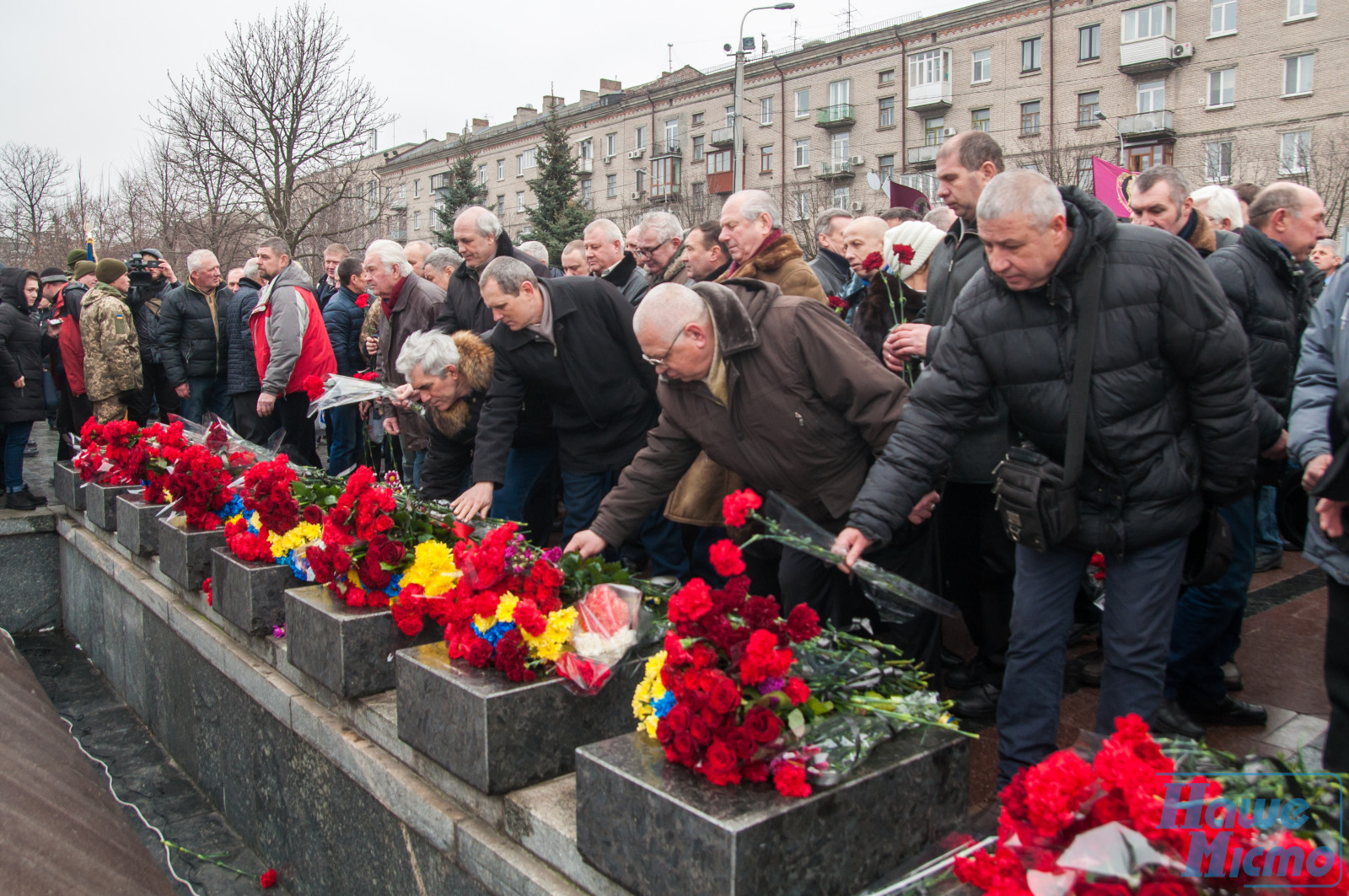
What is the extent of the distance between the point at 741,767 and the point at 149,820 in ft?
13.0

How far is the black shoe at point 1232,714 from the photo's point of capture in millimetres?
3680

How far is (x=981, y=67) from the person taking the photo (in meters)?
38.9

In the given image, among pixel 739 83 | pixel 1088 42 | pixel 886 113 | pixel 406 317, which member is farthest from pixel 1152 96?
pixel 406 317

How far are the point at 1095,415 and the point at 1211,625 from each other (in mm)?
1370

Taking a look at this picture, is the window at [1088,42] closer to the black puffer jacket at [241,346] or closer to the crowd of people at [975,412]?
the crowd of people at [975,412]

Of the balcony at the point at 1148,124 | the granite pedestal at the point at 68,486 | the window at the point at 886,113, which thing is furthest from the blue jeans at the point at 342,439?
the window at the point at 886,113

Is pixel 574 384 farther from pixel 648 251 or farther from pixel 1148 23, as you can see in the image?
pixel 1148 23

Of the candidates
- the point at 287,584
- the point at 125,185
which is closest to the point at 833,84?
the point at 125,185

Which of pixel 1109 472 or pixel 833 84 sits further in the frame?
pixel 833 84

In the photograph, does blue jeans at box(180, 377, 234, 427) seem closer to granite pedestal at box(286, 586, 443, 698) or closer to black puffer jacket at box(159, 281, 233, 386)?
black puffer jacket at box(159, 281, 233, 386)

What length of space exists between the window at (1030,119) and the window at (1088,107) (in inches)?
56.1

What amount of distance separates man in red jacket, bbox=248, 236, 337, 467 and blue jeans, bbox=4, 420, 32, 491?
2.04 meters

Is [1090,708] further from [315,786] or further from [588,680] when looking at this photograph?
[315,786]

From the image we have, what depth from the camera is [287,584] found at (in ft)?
14.4
